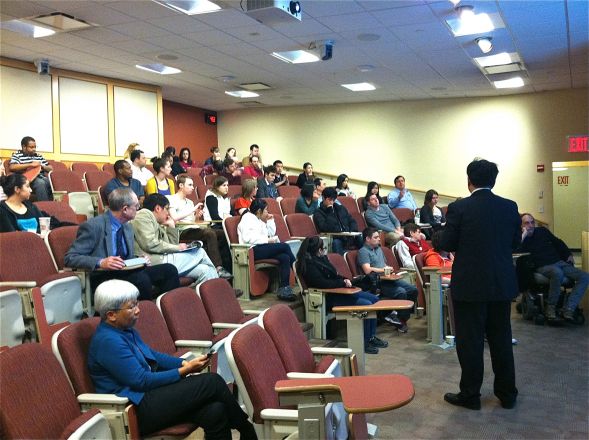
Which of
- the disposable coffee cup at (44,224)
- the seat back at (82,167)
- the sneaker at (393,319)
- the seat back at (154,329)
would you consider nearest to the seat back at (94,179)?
the seat back at (82,167)

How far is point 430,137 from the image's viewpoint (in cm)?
1111

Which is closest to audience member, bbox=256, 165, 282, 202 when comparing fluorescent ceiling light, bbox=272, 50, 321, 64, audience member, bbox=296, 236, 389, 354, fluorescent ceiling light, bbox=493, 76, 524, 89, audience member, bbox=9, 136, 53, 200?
fluorescent ceiling light, bbox=272, 50, 321, 64

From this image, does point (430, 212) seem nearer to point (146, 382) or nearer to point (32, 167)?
point (32, 167)

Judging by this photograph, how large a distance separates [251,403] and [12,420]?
2.73 feet

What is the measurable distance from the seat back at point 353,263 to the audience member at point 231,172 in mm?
3081

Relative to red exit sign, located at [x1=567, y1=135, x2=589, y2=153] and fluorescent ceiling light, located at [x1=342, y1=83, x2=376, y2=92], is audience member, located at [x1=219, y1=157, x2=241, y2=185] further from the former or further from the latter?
red exit sign, located at [x1=567, y1=135, x2=589, y2=153]

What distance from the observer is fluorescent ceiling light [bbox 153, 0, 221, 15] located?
521 cm

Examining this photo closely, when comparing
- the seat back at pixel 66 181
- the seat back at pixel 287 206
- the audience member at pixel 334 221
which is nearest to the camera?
the audience member at pixel 334 221

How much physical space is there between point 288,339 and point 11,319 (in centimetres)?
144

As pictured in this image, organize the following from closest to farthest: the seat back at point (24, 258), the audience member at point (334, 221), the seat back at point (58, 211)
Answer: the seat back at point (24, 258) → the seat back at point (58, 211) → the audience member at point (334, 221)

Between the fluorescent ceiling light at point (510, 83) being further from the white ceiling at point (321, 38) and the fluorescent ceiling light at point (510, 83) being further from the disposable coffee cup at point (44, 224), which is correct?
the disposable coffee cup at point (44, 224)

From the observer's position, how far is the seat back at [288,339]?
2477 mm

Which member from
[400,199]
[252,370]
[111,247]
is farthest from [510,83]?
[252,370]

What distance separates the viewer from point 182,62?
7738mm
